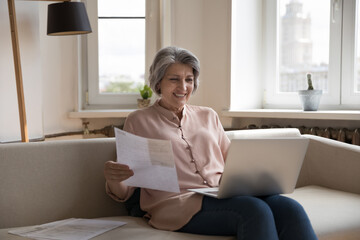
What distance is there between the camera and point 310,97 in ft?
10.9

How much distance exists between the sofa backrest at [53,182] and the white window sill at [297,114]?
59.9 inches

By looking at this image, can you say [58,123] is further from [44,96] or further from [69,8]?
[69,8]

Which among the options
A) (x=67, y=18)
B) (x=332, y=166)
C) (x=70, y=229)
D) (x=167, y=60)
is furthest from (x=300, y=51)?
(x=70, y=229)

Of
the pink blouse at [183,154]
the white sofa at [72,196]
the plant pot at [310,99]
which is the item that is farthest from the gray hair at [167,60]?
the plant pot at [310,99]

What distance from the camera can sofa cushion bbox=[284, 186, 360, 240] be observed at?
1976mm

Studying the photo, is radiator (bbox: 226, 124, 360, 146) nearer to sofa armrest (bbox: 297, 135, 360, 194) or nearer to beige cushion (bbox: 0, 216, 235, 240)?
sofa armrest (bbox: 297, 135, 360, 194)

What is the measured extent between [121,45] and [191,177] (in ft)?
7.09

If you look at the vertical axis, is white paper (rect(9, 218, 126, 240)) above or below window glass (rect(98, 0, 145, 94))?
below

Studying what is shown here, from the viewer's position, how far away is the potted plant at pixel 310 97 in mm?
3312

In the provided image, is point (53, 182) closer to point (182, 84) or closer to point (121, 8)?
point (182, 84)

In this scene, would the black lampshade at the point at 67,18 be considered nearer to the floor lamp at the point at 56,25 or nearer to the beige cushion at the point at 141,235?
the floor lamp at the point at 56,25

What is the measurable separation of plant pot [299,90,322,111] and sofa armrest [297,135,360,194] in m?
0.73

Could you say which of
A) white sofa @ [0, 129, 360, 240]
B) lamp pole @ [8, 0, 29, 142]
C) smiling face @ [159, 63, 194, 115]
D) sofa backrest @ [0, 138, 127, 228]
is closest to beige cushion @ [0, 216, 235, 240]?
white sofa @ [0, 129, 360, 240]

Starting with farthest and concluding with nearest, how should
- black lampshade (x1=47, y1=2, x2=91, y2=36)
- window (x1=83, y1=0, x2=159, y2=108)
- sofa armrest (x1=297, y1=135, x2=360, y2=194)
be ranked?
window (x1=83, y1=0, x2=159, y2=108)
black lampshade (x1=47, y1=2, x2=91, y2=36)
sofa armrest (x1=297, y1=135, x2=360, y2=194)
